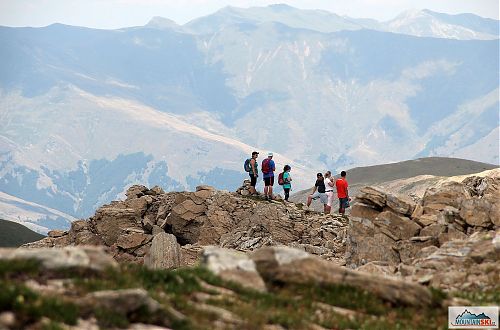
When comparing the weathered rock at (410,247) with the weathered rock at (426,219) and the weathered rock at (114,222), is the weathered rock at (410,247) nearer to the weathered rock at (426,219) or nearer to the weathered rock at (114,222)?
the weathered rock at (426,219)

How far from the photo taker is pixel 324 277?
17.9 meters

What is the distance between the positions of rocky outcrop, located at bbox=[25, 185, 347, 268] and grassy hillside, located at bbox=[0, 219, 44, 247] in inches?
3721

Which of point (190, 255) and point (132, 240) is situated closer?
point (190, 255)

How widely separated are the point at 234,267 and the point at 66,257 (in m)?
3.58

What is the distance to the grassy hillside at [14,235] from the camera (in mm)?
147250

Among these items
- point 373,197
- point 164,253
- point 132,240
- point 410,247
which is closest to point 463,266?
point 410,247

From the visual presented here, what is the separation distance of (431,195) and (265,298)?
65.1 ft

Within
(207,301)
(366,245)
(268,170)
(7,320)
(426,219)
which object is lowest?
(7,320)

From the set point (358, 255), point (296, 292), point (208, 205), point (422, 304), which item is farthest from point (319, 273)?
point (208, 205)

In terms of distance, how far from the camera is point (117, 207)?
2156 inches

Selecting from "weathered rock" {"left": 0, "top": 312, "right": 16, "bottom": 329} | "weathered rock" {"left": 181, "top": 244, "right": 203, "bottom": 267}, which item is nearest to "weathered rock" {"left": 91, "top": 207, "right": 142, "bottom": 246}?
"weathered rock" {"left": 181, "top": 244, "right": 203, "bottom": 267}

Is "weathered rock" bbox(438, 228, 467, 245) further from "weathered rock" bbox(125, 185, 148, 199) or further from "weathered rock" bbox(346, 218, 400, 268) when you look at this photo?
"weathered rock" bbox(125, 185, 148, 199)

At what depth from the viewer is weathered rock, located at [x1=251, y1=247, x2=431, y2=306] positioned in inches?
699

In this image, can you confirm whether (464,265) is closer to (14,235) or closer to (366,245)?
(366,245)
